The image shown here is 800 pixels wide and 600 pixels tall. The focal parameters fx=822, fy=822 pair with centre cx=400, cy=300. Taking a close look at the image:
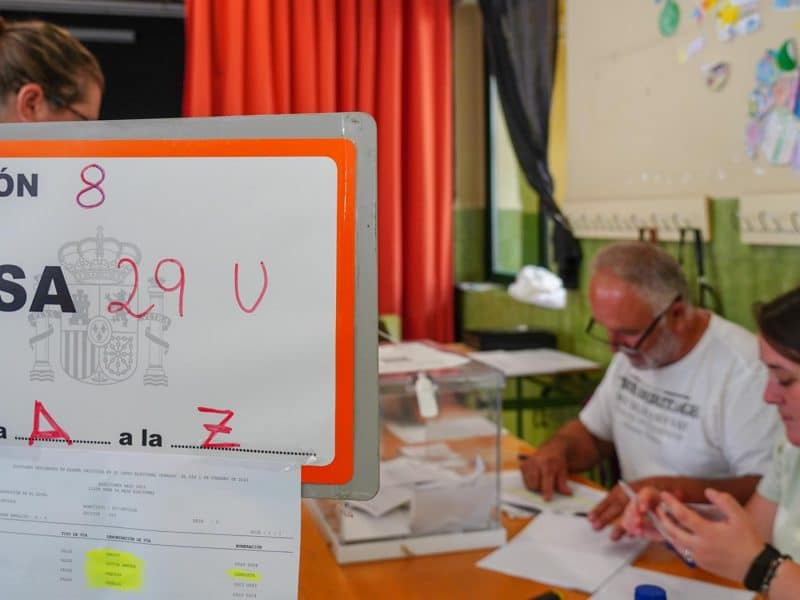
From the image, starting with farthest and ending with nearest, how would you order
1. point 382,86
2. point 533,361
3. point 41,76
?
point 382,86, point 533,361, point 41,76

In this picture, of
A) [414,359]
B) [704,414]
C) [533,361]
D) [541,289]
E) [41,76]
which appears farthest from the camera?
[541,289]

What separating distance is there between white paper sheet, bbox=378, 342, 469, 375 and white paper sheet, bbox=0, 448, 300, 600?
2.97ft

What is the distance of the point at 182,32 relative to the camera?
398cm

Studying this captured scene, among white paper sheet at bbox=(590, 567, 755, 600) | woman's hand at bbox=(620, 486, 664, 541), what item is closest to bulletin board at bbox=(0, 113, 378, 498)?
white paper sheet at bbox=(590, 567, 755, 600)

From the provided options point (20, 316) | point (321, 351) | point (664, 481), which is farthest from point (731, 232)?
point (20, 316)

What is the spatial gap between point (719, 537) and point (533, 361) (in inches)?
61.3

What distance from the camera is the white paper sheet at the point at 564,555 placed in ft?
4.58

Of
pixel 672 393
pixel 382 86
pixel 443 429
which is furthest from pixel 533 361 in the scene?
pixel 382 86

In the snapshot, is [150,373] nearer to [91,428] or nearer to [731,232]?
[91,428]

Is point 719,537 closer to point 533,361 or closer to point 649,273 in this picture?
point 649,273

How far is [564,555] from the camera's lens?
1488 millimetres

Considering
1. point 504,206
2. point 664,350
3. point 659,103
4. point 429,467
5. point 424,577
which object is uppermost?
point 659,103

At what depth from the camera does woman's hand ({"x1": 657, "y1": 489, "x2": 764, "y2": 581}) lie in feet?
4.37

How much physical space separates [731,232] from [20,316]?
200 centimetres
